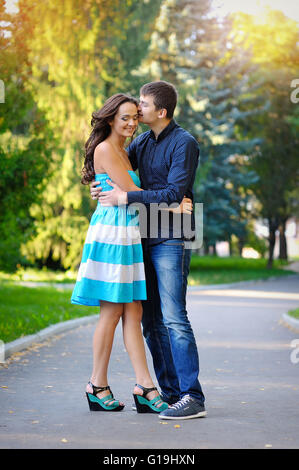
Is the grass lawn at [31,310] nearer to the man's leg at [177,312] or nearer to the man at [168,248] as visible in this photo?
the man at [168,248]

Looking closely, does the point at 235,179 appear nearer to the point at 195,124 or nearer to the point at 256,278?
the point at 195,124

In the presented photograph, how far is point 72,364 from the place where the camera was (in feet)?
28.5

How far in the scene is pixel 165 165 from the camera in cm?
591

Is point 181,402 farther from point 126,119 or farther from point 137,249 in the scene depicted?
point 126,119

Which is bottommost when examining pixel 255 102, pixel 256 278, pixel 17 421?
pixel 256 278

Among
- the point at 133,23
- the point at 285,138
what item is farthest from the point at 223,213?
the point at 133,23

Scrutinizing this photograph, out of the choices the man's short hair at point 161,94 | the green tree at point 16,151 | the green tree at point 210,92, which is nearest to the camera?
the man's short hair at point 161,94

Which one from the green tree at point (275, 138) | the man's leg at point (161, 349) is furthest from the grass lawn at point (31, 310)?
the green tree at point (275, 138)

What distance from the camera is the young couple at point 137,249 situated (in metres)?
5.77

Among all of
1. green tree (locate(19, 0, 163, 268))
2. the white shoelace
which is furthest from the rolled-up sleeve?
green tree (locate(19, 0, 163, 268))

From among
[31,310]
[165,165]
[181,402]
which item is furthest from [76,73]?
[181,402]

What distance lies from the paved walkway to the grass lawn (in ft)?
1.42

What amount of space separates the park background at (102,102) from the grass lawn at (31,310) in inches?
1.3
